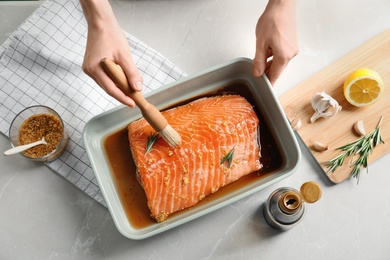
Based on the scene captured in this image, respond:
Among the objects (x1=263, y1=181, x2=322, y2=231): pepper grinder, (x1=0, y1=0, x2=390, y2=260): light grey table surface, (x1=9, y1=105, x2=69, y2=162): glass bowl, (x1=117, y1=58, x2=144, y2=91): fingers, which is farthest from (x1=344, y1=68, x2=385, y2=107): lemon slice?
(x1=9, y1=105, x2=69, y2=162): glass bowl

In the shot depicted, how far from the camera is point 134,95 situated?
51.5 inches

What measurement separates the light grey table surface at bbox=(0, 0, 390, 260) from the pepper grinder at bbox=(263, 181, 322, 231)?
9cm

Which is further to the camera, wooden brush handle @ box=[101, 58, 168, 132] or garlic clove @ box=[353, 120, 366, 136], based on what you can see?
garlic clove @ box=[353, 120, 366, 136]

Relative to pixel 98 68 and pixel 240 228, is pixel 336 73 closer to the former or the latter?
pixel 240 228

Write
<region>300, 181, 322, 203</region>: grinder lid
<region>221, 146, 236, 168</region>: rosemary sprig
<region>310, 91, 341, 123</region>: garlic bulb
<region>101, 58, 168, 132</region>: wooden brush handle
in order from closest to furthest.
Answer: <region>101, 58, 168, 132</region>: wooden brush handle, <region>300, 181, 322, 203</region>: grinder lid, <region>221, 146, 236, 168</region>: rosemary sprig, <region>310, 91, 341, 123</region>: garlic bulb

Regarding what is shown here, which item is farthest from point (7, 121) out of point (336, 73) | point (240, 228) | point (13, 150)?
point (336, 73)

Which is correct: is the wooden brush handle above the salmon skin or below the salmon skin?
above

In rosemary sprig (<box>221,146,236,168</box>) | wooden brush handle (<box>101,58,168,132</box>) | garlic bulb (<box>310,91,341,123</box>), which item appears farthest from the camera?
garlic bulb (<box>310,91,341,123</box>)

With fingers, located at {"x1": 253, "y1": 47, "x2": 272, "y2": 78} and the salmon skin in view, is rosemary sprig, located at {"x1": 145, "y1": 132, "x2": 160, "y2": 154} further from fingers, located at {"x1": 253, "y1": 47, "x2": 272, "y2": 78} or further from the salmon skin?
fingers, located at {"x1": 253, "y1": 47, "x2": 272, "y2": 78}

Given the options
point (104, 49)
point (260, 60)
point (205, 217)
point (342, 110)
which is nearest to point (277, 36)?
point (260, 60)

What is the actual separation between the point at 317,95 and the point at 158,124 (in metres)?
0.69

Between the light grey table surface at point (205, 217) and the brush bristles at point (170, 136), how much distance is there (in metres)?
0.38

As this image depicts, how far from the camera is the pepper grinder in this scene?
1439 millimetres

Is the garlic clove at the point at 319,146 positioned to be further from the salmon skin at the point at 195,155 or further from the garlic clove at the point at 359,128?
the salmon skin at the point at 195,155
